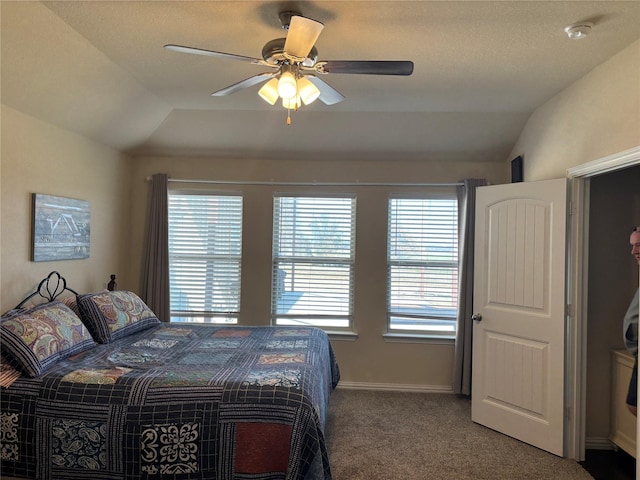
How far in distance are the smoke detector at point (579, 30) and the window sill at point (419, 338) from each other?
113 inches

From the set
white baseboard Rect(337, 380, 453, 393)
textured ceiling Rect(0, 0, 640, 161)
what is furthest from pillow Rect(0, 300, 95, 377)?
white baseboard Rect(337, 380, 453, 393)

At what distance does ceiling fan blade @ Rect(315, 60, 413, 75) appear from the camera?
6.38 ft

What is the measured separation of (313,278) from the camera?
171 inches

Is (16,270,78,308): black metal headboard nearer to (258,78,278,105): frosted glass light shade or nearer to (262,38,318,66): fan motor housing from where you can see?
(258,78,278,105): frosted glass light shade

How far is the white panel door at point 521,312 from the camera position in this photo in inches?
117

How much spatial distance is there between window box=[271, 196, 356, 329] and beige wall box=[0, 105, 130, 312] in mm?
1625

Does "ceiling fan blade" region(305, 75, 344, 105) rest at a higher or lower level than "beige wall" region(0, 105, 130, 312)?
higher

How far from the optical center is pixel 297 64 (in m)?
2.11

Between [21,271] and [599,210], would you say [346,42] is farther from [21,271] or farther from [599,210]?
[21,271]

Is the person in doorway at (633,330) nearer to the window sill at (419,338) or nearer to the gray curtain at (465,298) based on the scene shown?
the gray curtain at (465,298)

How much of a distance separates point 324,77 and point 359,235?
175 centimetres

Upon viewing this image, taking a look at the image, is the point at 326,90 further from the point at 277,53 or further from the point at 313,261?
the point at 313,261

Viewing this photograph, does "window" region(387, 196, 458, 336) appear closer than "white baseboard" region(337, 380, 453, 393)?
No

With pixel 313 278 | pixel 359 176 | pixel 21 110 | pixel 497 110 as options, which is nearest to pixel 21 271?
pixel 21 110
